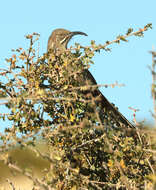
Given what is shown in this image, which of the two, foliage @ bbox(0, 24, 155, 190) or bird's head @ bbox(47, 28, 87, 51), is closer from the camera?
foliage @ bbox(0, 24, 155, 190)

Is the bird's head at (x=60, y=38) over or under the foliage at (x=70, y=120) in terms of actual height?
over

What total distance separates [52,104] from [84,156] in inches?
28.3

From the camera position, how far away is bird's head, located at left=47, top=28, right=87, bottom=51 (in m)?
7.06

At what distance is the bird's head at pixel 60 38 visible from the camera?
278 inches

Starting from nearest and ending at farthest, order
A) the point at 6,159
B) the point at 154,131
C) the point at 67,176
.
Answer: the point at 154,131 → the point at 6,159 → the point at 67,176

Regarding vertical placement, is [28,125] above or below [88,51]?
below

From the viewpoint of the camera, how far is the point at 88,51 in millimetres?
4570

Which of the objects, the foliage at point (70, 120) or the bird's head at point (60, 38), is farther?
the bird's head at point (60, 38)

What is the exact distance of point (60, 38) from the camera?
7078mm

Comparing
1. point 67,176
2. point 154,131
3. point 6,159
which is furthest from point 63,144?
point 154,131

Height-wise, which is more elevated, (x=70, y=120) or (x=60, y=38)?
(x=60, y=38)

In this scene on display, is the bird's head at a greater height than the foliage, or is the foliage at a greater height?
the bird's head

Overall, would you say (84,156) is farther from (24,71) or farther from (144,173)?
(24,71)

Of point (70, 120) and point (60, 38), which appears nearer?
point (70, 120)
